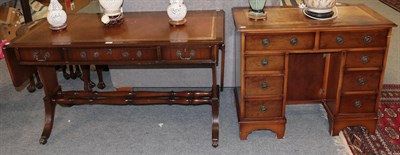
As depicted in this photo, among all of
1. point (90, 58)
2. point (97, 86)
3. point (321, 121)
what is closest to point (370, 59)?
point (321, 121)

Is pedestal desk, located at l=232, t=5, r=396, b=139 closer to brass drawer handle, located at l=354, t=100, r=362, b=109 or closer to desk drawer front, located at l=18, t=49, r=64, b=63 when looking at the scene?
brass drawer handle, located at l=354, t=100, r=362, b=109

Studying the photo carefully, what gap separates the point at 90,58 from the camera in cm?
221

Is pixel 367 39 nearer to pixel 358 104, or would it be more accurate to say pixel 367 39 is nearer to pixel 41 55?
pixel 358 104

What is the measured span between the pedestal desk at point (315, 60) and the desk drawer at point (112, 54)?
1.71 feet

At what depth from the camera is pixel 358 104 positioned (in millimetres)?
2404

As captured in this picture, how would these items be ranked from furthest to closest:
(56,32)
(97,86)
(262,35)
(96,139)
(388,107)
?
(97,86) < (388,107) < (96,139) < (56,32) < (262,35)

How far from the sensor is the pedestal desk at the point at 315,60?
2.17 m

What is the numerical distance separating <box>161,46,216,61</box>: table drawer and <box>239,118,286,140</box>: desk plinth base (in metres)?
0.53

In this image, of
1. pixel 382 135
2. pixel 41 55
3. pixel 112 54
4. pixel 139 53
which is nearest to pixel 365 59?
pixel 382 135

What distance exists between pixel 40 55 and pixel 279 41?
1.34 meters

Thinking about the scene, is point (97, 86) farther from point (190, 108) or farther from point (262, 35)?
point (262, 35)

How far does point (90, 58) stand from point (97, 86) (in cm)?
111

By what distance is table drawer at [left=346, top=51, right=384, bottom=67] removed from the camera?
2230 mm

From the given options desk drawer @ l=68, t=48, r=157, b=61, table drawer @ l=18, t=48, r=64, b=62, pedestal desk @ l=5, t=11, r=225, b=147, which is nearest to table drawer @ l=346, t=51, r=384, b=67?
pedestal desk @ l=5, t=11, r=225, b=147
